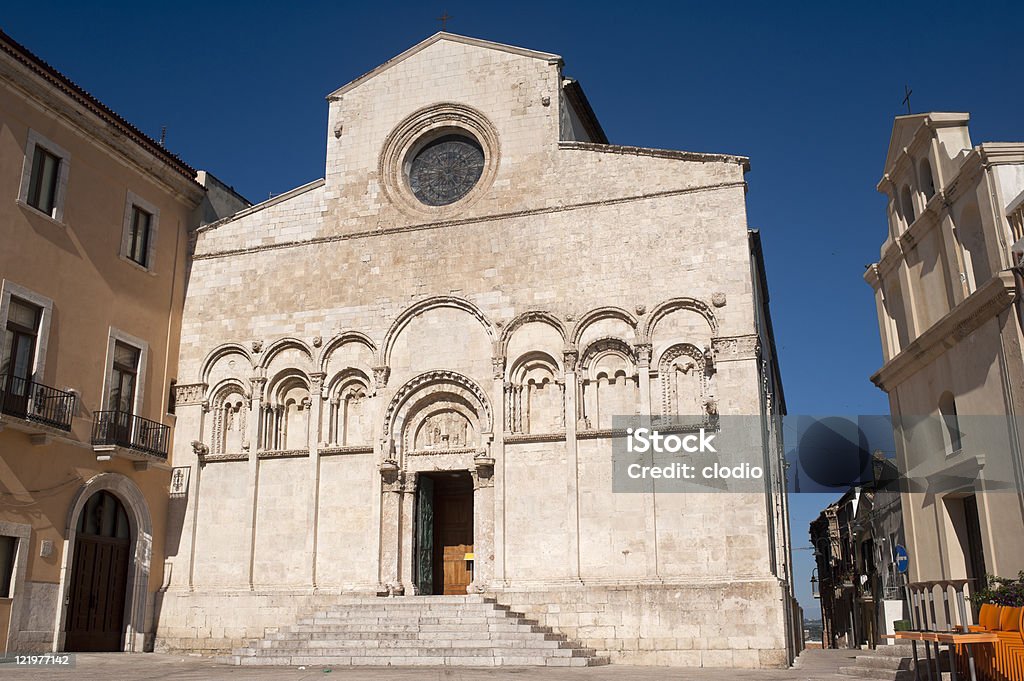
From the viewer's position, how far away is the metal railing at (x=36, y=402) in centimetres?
1534

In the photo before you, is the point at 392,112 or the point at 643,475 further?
the point at 392,112

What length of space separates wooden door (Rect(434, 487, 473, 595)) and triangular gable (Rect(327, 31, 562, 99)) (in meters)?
9.40

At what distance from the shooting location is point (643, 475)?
16438 millimetres

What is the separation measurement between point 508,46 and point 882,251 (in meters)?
8.91

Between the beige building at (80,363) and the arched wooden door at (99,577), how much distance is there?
3cm

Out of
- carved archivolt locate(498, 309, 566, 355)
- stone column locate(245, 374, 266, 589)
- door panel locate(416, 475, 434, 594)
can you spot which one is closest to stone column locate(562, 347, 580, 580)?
carved archivolt locate(498, 309, 566, 355)

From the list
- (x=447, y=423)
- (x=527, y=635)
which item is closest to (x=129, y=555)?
(x=447, y=423)

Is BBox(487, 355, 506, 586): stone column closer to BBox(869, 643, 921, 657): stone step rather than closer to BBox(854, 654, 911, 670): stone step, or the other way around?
BBox(854, 654, 911, 670): stone step

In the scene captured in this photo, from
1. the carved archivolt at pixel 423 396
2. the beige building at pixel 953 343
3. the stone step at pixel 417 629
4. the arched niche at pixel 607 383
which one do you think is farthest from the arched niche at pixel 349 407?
the beige building at pixel 953 343

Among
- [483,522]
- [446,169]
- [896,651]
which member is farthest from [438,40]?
[896,651]

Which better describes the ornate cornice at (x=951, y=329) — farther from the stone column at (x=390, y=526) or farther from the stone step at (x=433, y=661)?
the stone column at (x=390, y=526)

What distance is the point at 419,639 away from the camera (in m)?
14.9

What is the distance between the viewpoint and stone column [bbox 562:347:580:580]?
1639cm

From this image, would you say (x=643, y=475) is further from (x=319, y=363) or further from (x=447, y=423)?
(x=319, y=363)
